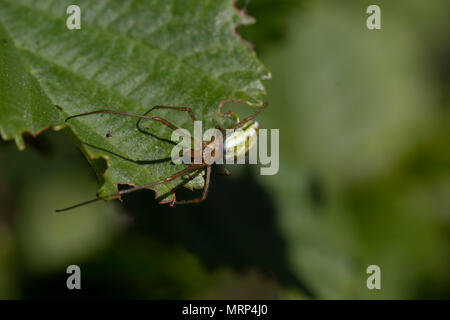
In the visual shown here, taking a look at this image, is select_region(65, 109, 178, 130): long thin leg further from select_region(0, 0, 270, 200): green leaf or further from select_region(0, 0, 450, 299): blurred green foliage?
select_region(0, 0, 450, 299): blurred green foliage

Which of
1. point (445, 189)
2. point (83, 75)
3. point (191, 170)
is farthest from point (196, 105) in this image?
point (445, 189)

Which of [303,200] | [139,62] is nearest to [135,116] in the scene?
[139,62]

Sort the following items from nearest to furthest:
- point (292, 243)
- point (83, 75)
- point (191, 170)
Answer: point (83, 75) < point (191, 170) < point (292, 243)

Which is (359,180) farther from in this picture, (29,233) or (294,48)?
(29,233)

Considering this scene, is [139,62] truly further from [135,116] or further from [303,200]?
[303,200]

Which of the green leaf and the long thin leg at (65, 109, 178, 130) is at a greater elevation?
the green leaf

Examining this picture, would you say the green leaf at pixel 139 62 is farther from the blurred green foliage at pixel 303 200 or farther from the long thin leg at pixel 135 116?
the blurred green foliage at pixel 303 200

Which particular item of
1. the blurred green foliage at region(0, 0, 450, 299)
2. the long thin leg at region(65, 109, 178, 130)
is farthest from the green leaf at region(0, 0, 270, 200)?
the blurred green foliage at region(0, 0, 450, 299)
